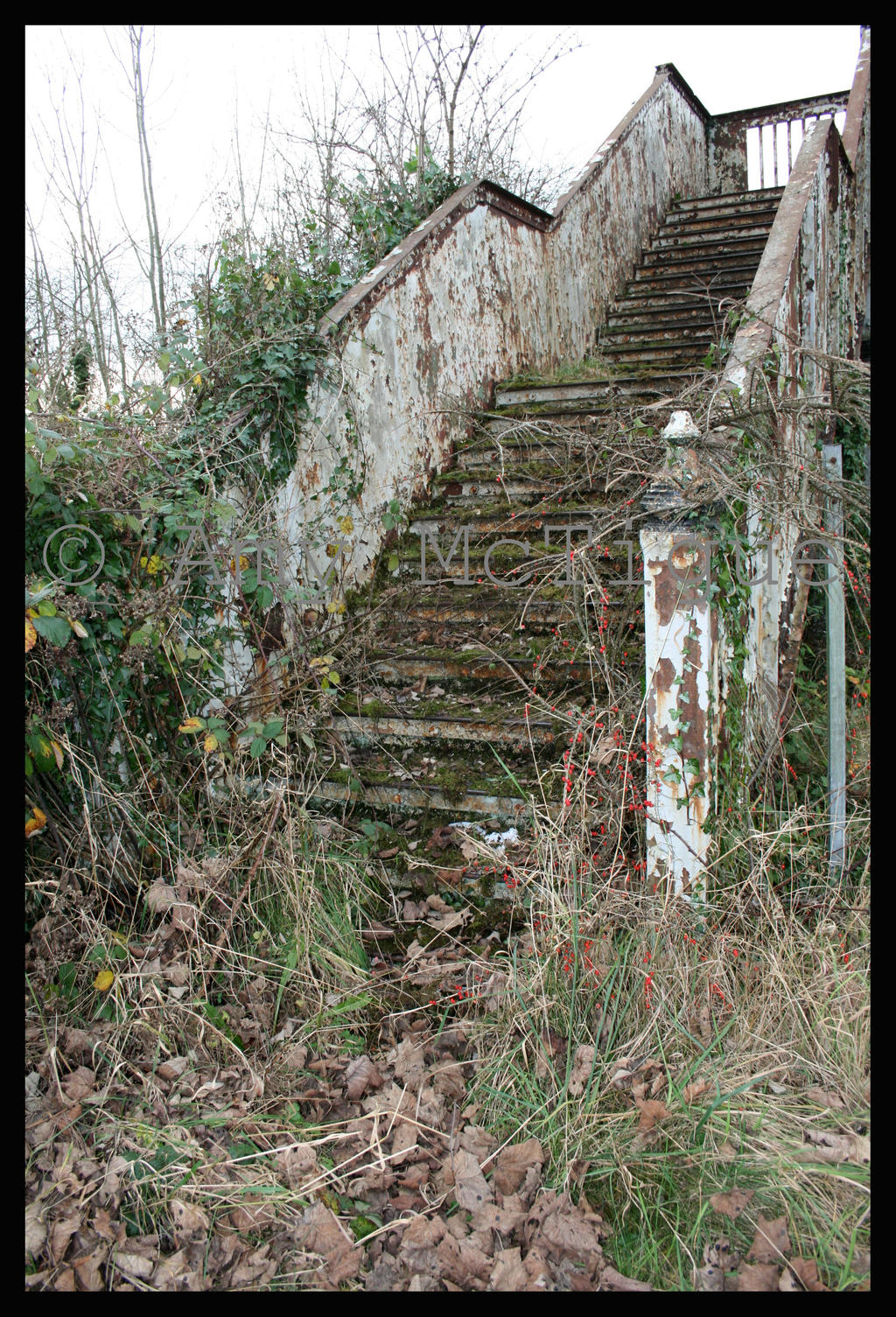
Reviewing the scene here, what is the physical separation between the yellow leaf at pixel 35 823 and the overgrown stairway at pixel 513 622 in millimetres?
1329

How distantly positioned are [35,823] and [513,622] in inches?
103

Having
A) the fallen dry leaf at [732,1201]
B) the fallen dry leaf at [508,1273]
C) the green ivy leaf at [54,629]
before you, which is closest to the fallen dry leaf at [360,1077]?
the fallen dry leaf at [508,1273]

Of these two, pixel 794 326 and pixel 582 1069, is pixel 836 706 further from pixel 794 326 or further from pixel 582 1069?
pixel 794 326

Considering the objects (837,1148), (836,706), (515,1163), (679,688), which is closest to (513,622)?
(679,688)

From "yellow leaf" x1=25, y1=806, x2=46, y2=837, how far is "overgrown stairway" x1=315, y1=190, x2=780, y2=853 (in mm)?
1329

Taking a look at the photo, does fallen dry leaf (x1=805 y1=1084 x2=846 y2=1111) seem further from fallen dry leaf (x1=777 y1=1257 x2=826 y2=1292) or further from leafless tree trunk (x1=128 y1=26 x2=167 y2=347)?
leafless tree trunk (x1=128 y1=26 x2=167 y2=347)

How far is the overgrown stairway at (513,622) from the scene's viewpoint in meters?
4.08

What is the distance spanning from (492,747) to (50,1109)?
7.85ft

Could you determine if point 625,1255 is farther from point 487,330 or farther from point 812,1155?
point 487,330

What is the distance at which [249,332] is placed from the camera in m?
5.51

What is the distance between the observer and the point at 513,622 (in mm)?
4902

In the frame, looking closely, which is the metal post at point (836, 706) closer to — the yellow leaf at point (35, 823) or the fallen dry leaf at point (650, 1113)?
the fallen dry leaf at point (650, 1113)

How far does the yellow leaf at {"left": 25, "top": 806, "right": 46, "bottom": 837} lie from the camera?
10.8 feet

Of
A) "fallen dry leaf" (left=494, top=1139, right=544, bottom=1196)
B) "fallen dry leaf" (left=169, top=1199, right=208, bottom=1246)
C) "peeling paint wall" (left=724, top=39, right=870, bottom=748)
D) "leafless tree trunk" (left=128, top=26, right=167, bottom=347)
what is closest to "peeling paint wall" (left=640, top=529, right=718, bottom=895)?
"peeling paint wall" (left=724, top=39, right=870, bottom=748)
